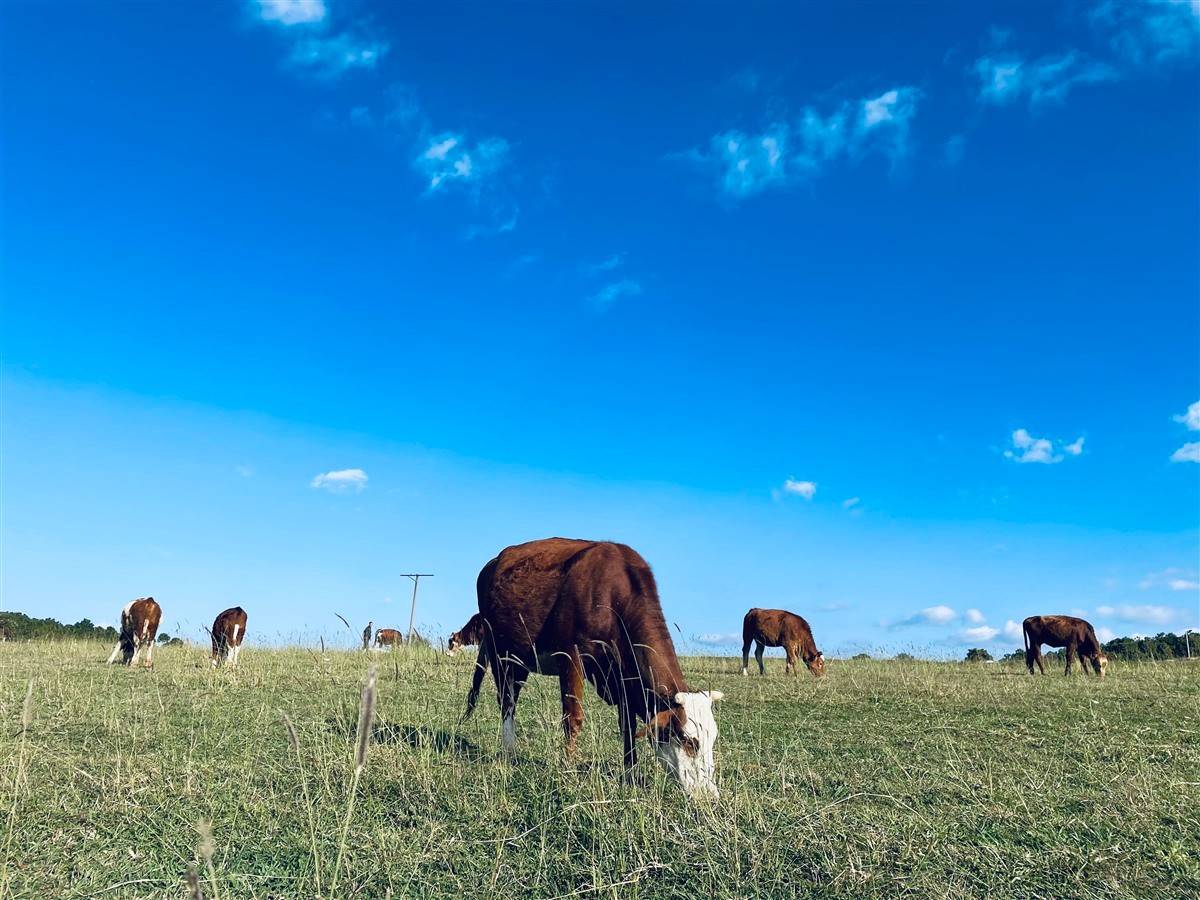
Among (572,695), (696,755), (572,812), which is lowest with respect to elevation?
(572,812)

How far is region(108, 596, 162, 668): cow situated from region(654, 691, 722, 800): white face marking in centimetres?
1689

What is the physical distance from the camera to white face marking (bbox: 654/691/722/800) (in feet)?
20.5

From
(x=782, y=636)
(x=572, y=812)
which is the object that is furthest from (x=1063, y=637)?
(x=572, y=812)

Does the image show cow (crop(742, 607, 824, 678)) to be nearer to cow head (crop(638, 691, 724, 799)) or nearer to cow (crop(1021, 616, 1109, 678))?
cow (crop(1021, 616, 1109, 678))

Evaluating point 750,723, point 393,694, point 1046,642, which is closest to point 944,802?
point 750,723

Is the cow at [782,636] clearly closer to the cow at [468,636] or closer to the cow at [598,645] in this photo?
the cow at [468,636]

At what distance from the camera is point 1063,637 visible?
27.2 m

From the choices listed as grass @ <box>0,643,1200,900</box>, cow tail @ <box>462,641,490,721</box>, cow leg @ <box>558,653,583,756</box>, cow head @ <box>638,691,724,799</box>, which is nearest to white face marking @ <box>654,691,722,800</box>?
cow head @ <box>638,691,724,799</box>

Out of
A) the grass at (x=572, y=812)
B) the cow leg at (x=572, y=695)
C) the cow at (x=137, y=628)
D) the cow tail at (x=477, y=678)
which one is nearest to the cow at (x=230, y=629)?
the cow at (x=137, y=628)

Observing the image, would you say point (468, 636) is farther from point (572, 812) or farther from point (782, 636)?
point (572, 812)

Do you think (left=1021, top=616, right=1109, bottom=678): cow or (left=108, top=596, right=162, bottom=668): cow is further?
(left=1021, top=616, right=1109, bottom=678): cow

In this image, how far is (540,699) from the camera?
12.2 metres

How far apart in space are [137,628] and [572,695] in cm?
1611

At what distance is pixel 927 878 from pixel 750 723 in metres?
5.89
